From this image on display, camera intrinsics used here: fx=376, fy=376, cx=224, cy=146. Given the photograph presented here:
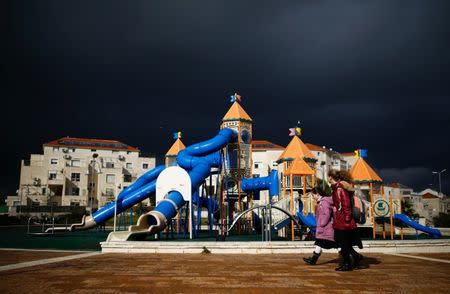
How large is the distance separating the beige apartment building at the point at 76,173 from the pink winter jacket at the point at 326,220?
56516mm

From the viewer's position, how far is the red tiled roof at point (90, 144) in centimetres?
7469

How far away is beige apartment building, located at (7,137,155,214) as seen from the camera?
66.1 metres

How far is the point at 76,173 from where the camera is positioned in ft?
223

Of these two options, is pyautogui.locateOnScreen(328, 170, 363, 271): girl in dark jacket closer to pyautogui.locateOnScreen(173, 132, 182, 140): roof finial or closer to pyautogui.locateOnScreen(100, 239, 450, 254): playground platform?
pyautogui.locateOnScreen(100, 239, 450, 254): playground platform

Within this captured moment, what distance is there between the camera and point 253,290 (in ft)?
18.4

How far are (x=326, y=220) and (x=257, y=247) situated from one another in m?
4.27

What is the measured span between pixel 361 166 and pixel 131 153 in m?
60.0

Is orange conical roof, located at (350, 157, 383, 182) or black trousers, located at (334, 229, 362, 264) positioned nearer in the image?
black trousers, located at (334, 229, 362, 264)

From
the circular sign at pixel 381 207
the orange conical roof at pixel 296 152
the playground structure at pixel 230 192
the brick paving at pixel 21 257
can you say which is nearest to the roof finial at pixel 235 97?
the playground structure at pixel 230 192

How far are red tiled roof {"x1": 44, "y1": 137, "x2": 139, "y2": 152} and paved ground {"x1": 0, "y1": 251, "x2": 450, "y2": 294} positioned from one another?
70.9 metres

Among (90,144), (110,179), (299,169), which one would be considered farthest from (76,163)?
(299,169)

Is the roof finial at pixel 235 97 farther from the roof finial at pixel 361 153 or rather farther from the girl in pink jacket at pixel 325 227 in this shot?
the girl in pink jacket at pixel 325 227

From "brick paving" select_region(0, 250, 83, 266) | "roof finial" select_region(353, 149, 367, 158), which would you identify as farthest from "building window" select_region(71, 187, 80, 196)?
"brick paving" select_region(0, 250, 83, 266)

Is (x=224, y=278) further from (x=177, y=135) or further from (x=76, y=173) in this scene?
(x=76, y=173)
